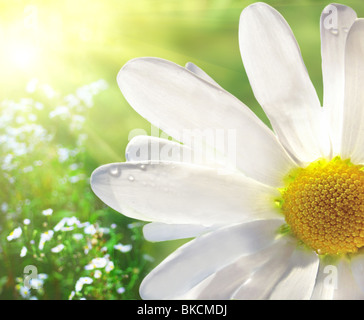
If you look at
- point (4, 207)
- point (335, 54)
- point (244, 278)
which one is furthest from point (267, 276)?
point (4, 207)

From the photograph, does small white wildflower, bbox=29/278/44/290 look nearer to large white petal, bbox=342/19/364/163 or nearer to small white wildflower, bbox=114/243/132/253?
small white wildflower, bbox=114/243/132/253

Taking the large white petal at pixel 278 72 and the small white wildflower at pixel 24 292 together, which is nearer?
the large white petal at pixel 278 72

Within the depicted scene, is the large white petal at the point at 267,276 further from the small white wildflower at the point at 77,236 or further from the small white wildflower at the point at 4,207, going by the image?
the small white wildflower at the point at 4,207

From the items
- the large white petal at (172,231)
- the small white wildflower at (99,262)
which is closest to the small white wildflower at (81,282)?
the small white wildflower at (99,262)

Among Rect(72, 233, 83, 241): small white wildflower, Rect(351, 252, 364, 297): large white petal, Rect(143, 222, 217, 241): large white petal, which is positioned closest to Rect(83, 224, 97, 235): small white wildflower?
Rect(72, 233, 83, 241): small white wildflower

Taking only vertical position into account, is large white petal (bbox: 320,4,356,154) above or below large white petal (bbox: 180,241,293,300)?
above
